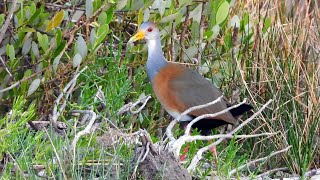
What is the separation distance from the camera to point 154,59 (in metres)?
6.70

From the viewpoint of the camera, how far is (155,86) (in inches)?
261

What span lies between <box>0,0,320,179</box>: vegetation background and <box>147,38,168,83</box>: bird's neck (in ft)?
0.67

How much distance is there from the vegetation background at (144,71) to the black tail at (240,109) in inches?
6.7

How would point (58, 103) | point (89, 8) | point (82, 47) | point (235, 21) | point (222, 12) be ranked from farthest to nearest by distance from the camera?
point (235, 21)
point (222, 12)
point (89, 8)
point (82, 47)
point (58, 103)

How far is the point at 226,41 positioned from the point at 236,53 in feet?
0.48

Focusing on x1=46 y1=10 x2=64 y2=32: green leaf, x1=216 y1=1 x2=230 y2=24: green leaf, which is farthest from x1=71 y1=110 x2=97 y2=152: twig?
x1=216 y1=1 x2=230 y2=24: green leaf

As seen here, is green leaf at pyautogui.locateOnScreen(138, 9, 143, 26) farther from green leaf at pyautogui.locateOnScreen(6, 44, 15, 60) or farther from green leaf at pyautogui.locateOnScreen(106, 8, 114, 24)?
green leaf at pyautogui.locateOnScreen(6, 44, 15, 60)

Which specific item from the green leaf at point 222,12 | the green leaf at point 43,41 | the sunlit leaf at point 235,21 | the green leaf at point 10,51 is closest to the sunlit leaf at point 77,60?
the green leaf at point 43,41

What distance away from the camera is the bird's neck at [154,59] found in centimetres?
670

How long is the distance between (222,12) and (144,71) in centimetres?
82

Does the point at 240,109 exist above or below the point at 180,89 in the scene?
below

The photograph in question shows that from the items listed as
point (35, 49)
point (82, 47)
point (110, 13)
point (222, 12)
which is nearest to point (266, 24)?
point (222, 12)

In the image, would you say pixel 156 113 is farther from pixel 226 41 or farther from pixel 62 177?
pixel 62 177

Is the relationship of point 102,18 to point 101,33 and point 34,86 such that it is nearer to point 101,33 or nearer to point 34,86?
point 101,33
